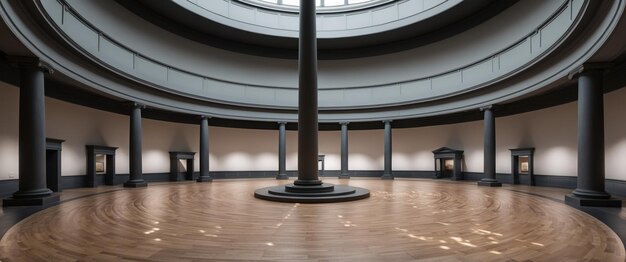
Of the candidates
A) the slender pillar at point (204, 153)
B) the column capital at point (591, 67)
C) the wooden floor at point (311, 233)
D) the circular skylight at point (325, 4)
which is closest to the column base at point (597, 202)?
the wooden floor at point (311, 233)

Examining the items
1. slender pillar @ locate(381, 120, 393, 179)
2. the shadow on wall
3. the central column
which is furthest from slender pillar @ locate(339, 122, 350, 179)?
the central column

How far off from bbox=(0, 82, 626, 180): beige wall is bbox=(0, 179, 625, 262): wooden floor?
16.3 feet

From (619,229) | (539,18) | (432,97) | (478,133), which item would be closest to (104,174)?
(432,97)

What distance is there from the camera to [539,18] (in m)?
15.1

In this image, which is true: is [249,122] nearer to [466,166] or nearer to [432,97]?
[432,97]

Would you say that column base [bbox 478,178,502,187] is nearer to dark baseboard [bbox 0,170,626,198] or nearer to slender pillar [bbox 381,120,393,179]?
dark baseboard [bbox 0,170,626,198]

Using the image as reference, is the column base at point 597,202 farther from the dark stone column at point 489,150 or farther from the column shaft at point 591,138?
the dark stone column at point 489,150

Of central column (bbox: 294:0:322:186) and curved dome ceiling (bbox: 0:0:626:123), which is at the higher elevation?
curved dome ceiling (bbox: 0:0:626:123)

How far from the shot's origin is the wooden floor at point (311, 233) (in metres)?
4.47

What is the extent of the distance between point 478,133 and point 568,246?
1549cm

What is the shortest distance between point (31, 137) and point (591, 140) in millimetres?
14491

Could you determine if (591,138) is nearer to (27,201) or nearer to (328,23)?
(27,201)

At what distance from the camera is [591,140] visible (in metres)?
8.83

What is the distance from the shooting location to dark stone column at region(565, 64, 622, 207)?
869 cm
